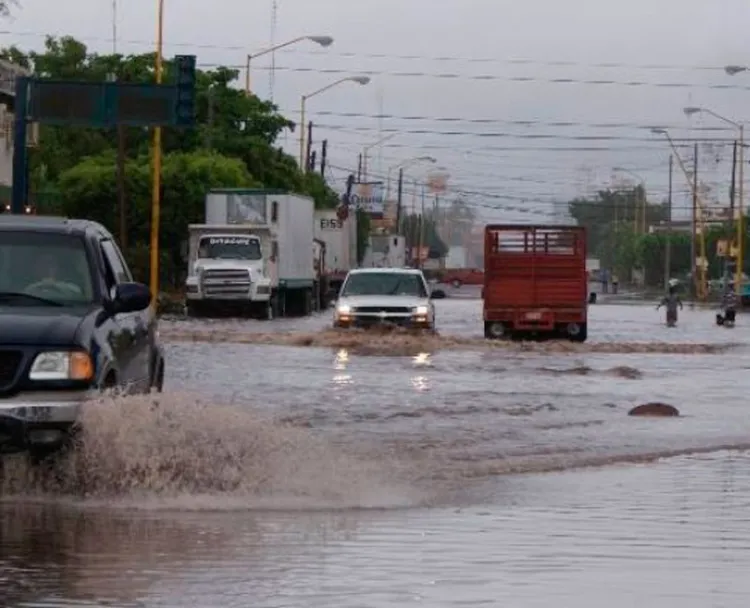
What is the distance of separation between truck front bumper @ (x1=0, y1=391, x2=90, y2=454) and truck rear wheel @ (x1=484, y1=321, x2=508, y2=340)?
31.8 metres

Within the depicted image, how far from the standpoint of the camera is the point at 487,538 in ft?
40.3

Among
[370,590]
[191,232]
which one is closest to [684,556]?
[370,590]

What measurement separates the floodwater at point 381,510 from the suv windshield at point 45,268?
3.42 feet

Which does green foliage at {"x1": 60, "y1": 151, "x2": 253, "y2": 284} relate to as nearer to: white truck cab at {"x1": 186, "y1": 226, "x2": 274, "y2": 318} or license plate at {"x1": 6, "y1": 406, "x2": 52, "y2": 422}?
white truck cab at {"x1": 186, "y1": 226, "x2": 274, "y2": 318}

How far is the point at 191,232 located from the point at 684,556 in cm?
4770

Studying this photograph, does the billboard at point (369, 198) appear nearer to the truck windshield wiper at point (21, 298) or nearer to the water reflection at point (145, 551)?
the truck windshield wiper at point (21, 298)

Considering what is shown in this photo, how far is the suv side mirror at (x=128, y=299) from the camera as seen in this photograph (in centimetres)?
1437

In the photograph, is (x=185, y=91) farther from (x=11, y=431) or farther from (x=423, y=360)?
(x=11, y=431)

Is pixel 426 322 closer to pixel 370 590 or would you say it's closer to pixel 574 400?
pixel 574 400

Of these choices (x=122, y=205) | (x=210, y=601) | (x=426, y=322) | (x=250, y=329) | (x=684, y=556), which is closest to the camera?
(x=210, y=601)

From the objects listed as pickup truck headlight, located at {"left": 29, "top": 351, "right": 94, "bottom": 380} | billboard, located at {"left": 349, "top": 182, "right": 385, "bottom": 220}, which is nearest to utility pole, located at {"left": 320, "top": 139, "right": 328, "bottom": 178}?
billboard, located at {"left": 349, "top": 182, "right": 385, "bottom": 220}

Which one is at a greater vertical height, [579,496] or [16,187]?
[16,187]

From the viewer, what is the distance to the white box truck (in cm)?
5819

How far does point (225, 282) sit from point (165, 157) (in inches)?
713
